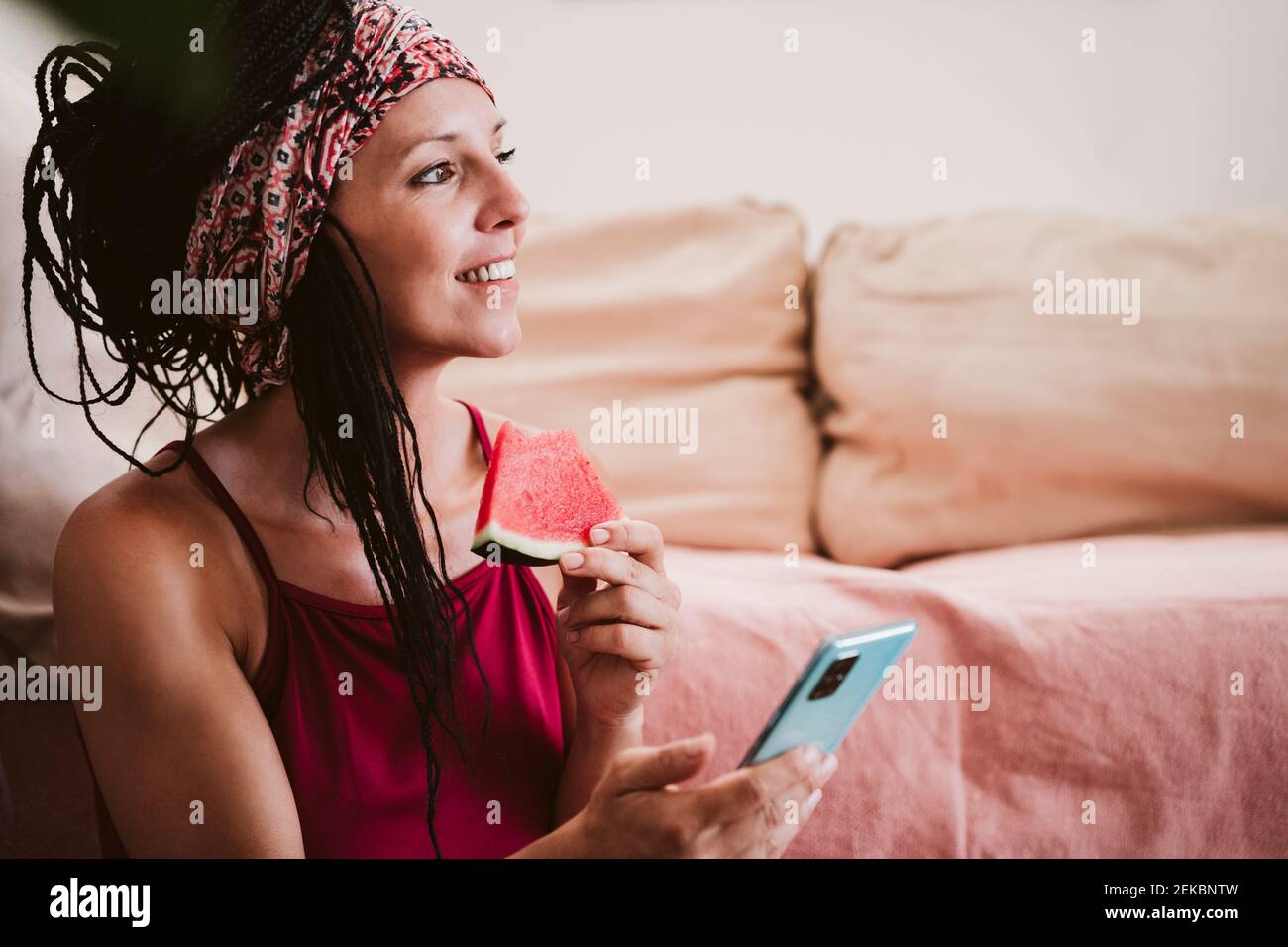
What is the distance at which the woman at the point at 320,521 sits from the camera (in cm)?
114

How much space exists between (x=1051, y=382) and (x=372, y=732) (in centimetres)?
130

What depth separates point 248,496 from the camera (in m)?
1.29

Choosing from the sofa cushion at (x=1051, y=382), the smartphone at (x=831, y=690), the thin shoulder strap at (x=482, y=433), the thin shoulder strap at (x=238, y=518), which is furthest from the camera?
the sofa cushion at (x=1051, y=382)

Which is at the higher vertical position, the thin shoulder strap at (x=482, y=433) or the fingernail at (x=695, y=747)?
the thin shoulder strap at (x=482, y=433)

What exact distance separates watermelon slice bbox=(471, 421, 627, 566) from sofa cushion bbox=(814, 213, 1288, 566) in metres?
0.81

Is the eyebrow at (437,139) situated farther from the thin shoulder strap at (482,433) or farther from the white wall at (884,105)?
the white wall at (884,105)

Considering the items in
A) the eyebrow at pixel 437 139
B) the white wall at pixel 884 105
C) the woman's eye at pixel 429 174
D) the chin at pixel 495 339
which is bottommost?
the chin at pixel 495 339

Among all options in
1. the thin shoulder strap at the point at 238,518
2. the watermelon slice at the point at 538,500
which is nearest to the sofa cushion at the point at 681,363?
the watermelon slice at the point at 538,500

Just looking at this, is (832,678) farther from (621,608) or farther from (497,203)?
(497,203)

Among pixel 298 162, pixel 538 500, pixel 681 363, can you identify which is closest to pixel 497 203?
pixel 298 162

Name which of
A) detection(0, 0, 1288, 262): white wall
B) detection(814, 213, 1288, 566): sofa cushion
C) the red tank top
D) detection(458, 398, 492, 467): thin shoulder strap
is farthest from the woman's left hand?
detection(0, 0, 1288, 262): white wall

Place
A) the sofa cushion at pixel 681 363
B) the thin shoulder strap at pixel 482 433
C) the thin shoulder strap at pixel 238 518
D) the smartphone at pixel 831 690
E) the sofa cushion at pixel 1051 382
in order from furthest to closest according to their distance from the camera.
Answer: the sofa cushion at pixel 681 363 < the sofa cushion at pixel 1051 382 < the thin shoulder strap at pixel 482 433 < the thin shoulder strap at pixel 238 518 < the smartphone at pixel 831 690

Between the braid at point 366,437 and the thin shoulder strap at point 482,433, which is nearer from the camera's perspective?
the braid at point 366,437

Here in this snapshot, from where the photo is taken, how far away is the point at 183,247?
123cm
